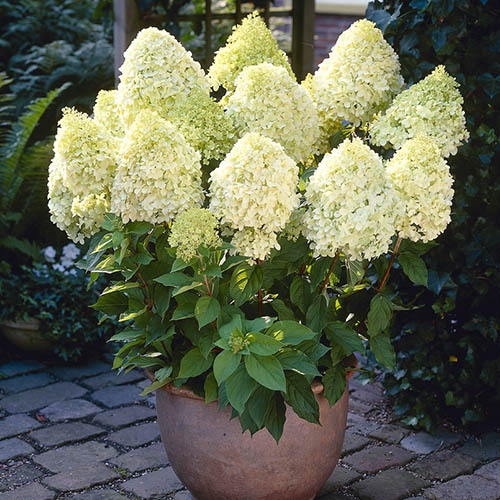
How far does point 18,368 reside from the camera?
406cm

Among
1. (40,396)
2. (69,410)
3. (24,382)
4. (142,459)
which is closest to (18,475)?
(142,459)

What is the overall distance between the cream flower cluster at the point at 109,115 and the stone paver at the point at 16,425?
5.06ft

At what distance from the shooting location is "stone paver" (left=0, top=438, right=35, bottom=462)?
3.15 m

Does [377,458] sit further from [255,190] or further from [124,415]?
[255,190]

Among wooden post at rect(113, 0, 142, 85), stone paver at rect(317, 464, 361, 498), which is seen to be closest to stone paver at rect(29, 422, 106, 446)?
stone paver at rect(317, 464, 361, 498)

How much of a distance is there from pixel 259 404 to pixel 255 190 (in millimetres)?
631

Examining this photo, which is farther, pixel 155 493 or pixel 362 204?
pixel 155 493

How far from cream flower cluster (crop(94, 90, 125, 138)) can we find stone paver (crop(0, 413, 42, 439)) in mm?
1543

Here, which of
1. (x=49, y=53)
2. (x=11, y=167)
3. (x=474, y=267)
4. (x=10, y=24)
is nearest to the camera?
(x=474, y=267)

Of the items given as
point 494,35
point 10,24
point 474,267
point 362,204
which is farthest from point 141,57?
point 10,24

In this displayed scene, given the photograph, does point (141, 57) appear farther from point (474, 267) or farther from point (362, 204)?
point (474, 267)

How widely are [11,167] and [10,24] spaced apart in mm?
1585

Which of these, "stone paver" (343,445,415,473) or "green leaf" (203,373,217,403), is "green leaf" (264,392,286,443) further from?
"stone paver" (343,445,415,473)

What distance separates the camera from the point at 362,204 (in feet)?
6.91
